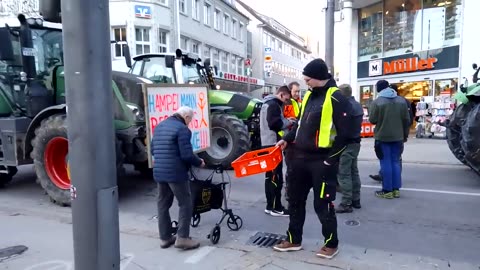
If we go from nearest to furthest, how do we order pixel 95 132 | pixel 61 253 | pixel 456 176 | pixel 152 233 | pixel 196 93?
pixel 95 132, pixel 61 253, pixel 152 233, pixel 196 93, pixel 456 176

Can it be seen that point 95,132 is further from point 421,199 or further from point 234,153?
point 234,153

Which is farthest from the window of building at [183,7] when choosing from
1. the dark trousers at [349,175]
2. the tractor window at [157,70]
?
the dark trousers at [349,175]

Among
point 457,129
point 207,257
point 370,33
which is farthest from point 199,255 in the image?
point 370,33

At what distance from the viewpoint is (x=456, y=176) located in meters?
8.10

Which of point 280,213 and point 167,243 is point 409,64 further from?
point 167,243

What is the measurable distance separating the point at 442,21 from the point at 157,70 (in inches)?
487

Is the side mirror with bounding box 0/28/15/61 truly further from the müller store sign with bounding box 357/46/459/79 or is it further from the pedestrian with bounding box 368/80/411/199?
the müller store sign with bounding box 357/46/459/79

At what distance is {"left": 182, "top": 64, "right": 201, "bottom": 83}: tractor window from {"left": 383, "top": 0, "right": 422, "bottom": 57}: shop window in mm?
11252

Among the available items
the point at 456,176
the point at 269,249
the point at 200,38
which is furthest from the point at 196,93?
the point at 200,38

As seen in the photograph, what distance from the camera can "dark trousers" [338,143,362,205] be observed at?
222 inches

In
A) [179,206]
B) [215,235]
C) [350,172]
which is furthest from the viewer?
[350,172]

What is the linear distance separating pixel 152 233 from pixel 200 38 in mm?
27088

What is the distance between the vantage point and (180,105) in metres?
6.55

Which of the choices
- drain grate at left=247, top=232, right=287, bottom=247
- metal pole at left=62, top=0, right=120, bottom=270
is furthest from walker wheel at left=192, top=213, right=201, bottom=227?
metal pole at left=62, top=0, right=120, bottom=270
